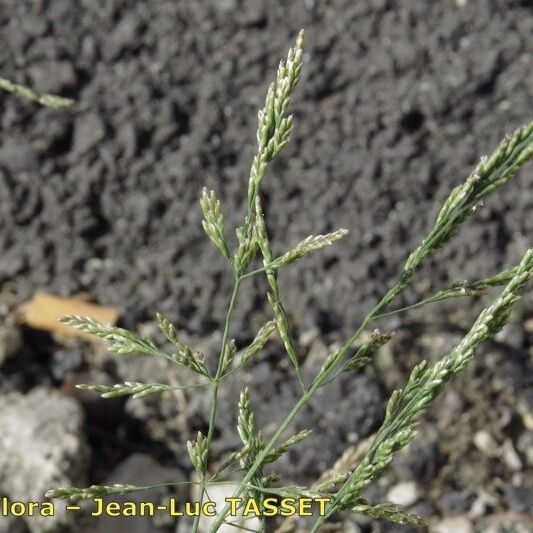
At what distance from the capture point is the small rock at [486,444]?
298 centimetres

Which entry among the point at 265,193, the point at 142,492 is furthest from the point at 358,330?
the point at 265,193

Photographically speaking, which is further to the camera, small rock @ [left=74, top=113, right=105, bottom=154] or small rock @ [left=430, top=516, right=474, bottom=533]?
small rock @ [left=74, top=113, right=105, bottom=154]

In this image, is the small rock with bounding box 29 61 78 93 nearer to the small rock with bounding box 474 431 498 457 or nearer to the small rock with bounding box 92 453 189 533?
the small rock with bounding box 92 453 189 533

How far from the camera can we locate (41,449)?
2766 millimetres

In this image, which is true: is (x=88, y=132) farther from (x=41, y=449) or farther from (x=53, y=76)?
(x=41, y=449)

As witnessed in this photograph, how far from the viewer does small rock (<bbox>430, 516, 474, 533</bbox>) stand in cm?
281

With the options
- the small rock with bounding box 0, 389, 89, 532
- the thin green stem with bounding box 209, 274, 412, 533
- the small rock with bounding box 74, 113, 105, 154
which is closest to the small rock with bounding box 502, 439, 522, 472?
the small rock with bounding box 0, 389, 89, 532

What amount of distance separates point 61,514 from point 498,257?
1.57 metres

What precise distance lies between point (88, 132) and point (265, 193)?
0.59 meters

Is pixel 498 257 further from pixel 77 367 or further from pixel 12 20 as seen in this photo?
pixel 12 20

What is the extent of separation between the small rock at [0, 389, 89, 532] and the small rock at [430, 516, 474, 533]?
101 centimetres

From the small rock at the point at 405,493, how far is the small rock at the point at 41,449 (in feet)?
2.89

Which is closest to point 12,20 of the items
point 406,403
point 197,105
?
point 197,105

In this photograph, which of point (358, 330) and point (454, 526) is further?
point (454, 526)
